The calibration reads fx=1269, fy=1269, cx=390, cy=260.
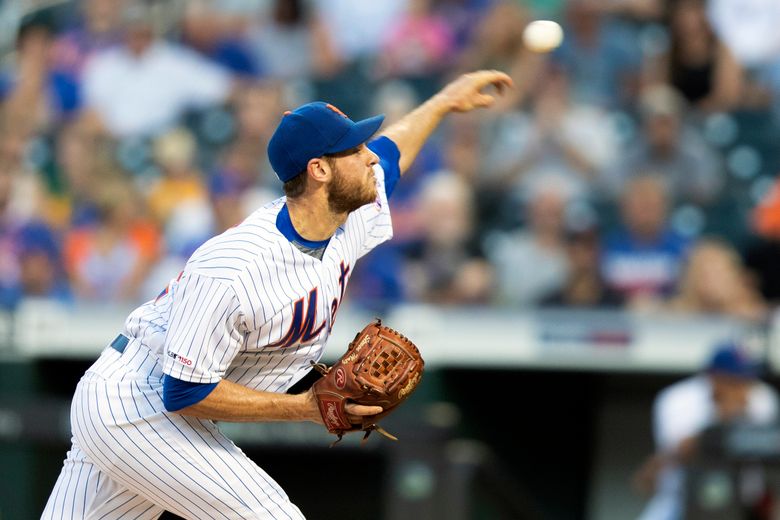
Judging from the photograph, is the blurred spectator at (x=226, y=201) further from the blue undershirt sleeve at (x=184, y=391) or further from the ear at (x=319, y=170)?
the blue undershirt sleeve at (x=184, y=391)

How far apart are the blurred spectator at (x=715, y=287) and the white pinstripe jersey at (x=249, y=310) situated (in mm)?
3198

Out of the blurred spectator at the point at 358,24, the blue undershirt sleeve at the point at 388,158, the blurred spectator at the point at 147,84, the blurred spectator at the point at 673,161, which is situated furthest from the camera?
the blurred spectator at the point at 147,84

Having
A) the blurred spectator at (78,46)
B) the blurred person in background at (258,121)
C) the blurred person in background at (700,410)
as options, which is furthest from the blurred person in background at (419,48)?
the blurred person in background at (700,410)

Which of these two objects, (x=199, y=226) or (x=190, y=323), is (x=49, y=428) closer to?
(x=199, y=226)

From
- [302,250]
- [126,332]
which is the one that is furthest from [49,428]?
[302,250]

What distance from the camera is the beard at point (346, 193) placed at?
3.28 meters

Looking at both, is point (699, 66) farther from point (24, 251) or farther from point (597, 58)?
point (24, 251)

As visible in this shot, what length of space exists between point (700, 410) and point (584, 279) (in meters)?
0.89

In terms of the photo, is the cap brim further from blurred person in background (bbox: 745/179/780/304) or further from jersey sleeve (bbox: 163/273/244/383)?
blurred person in background (bbox: 745/179/780/304)

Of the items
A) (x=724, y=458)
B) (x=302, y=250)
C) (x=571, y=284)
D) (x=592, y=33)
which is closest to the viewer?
(x=302, y=250)

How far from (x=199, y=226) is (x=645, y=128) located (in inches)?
105

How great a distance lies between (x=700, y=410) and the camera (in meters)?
6.07

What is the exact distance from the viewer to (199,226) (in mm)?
7543

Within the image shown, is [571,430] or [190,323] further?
[571,430]
